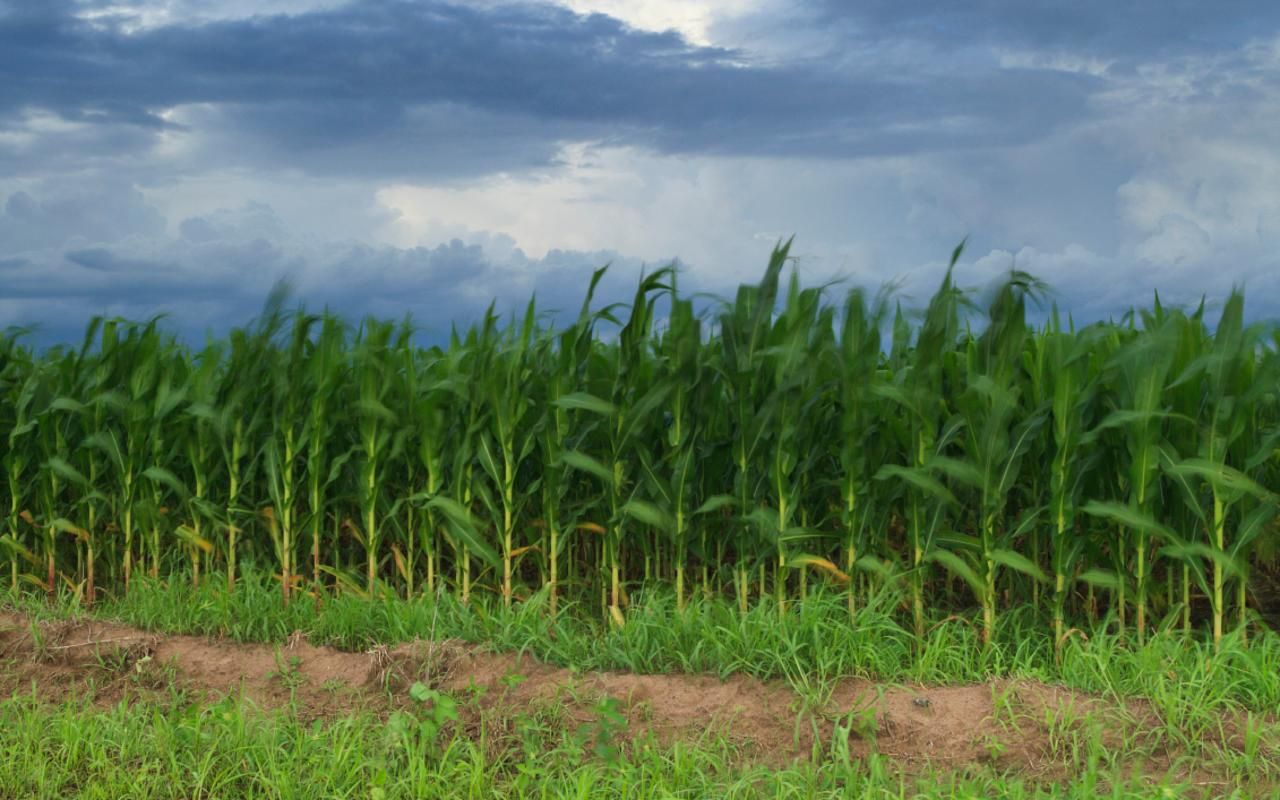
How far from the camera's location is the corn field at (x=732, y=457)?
5.56 m

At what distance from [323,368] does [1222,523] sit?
487cm

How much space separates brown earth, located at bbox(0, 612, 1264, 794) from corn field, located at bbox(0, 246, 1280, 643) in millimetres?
680

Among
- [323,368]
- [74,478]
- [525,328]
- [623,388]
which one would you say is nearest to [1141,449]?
[623,388]

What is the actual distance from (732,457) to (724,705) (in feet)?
4.95

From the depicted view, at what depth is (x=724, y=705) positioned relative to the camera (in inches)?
200

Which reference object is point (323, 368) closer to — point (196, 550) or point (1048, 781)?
point (196, 550)

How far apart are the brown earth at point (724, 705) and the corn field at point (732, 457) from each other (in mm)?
680

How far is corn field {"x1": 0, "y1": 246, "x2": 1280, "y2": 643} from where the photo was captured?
5.56 meters

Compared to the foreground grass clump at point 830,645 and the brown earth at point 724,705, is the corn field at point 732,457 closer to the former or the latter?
the foreground grass clump at point 830,645

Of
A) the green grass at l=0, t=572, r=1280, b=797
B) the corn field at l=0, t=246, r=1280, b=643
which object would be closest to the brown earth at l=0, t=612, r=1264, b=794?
the green grass at l=0, t=572, r=1280, b=797

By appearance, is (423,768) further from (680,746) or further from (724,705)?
(724,705)

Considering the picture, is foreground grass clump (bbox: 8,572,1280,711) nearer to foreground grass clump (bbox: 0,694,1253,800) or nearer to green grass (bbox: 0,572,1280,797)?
green grass (bbox: 0,572,1280,797)

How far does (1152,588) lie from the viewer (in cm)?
587

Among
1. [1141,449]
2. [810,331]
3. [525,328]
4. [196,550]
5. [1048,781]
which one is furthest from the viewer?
[196,550]
